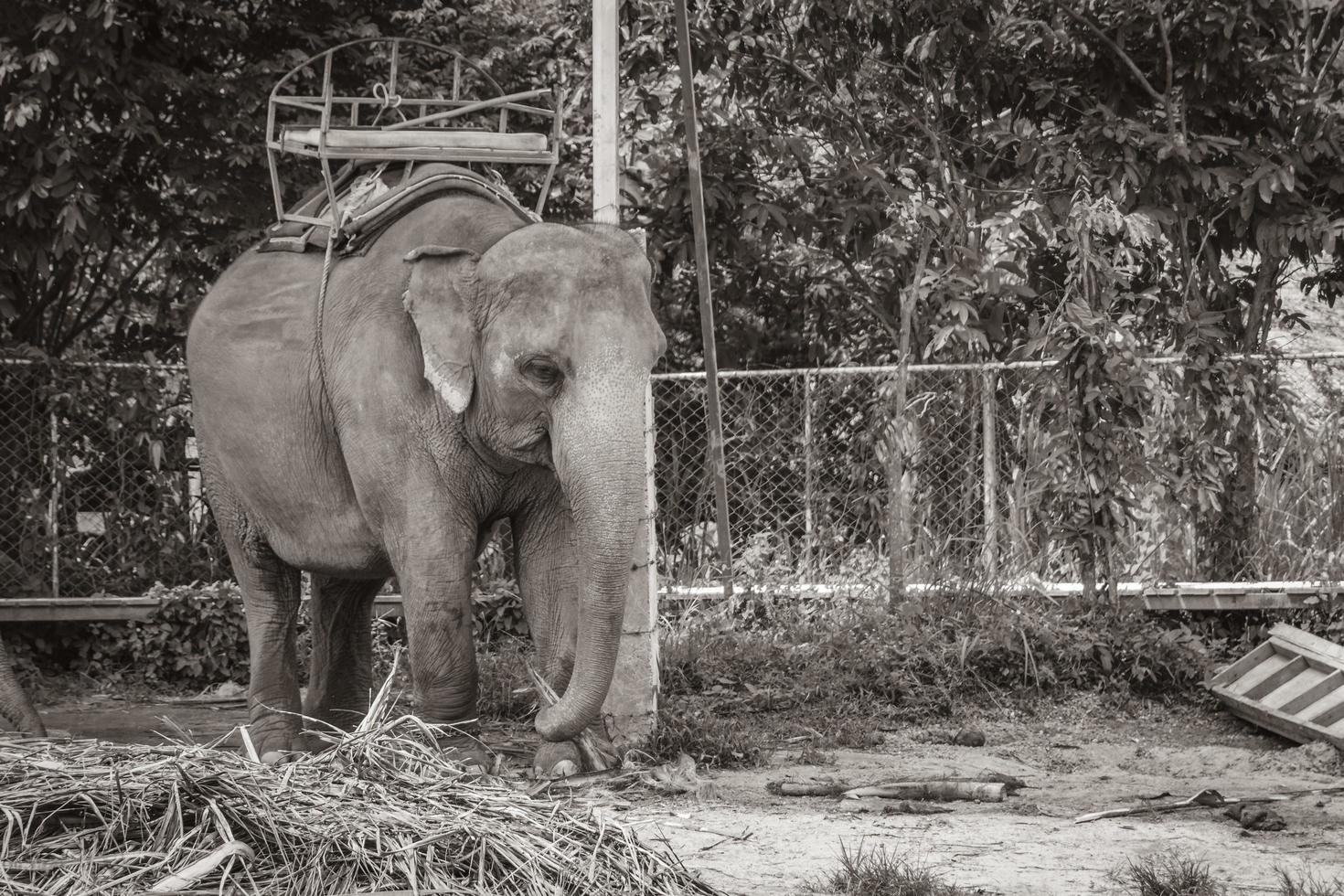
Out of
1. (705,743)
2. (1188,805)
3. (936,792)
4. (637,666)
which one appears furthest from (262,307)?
(1188,805)

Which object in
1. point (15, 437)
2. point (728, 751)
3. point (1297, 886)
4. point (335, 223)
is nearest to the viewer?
point (1297, 886)

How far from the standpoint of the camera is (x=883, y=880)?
4.62 metres

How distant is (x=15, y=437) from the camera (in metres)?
9.94

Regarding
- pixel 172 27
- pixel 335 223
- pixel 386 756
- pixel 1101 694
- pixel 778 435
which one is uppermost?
pixel 172 27

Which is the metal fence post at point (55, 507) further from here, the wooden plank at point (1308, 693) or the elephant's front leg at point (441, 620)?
the wooden plank at point (1308, 693)

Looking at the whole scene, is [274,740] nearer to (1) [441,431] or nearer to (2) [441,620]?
(2) [441,620]

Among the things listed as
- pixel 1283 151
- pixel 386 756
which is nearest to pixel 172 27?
pixel 1283 151

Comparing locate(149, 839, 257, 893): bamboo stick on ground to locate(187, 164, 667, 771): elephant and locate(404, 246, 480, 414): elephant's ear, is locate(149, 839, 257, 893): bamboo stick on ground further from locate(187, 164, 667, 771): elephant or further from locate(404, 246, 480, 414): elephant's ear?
locate(404, 246, 480, 414): elephant's ear

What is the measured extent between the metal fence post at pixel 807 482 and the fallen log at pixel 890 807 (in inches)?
149

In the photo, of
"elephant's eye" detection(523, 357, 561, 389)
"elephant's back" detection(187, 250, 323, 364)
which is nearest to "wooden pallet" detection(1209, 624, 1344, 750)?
"elephant's eye" detection(523, 357, 561, 389)

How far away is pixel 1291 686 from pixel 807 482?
10.5 feet

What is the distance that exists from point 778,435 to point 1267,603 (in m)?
3.04

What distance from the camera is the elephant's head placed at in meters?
5.72

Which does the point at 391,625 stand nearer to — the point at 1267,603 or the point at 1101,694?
the point at 1101,694
